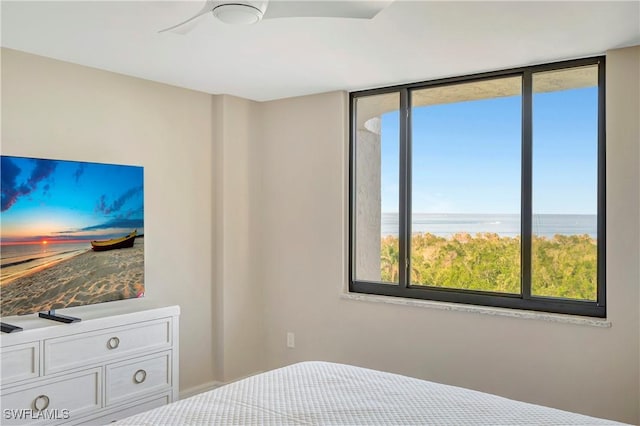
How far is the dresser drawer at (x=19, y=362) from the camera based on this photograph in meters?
2.79

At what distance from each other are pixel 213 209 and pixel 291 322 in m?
1.13

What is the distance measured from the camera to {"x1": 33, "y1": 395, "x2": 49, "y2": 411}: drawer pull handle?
2.92 metres

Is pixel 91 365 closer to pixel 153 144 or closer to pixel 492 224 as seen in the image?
pixel 153 144

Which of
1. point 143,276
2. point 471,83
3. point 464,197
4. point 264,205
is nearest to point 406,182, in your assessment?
point 464,197

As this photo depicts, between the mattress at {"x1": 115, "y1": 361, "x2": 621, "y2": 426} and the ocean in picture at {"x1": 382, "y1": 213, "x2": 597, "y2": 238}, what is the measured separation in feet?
5.32

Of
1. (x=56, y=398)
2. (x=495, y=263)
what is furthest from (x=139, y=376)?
(x=495, y=263)

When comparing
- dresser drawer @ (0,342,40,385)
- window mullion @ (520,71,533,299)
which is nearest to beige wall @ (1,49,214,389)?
dresser drawer @ (0,342,40,385)

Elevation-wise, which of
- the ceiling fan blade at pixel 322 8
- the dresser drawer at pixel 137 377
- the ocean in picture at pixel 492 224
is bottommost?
the dresser drawer at pixel 137 377

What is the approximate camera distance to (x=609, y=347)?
3199 mm

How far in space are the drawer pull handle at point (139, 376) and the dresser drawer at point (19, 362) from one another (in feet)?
2.04

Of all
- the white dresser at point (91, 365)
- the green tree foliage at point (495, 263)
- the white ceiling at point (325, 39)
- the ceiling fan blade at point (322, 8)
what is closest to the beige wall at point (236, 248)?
the white ceiling at point (325, 39)

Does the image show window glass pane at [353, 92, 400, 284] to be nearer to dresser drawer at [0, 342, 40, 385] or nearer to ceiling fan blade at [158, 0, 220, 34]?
ceiling fan blade at [158, 0, 220, 34]

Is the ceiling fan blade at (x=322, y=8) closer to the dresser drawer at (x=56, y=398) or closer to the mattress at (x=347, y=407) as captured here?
the mattress at (x=347, y=407)

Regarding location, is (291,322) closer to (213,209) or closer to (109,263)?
(213,209)
